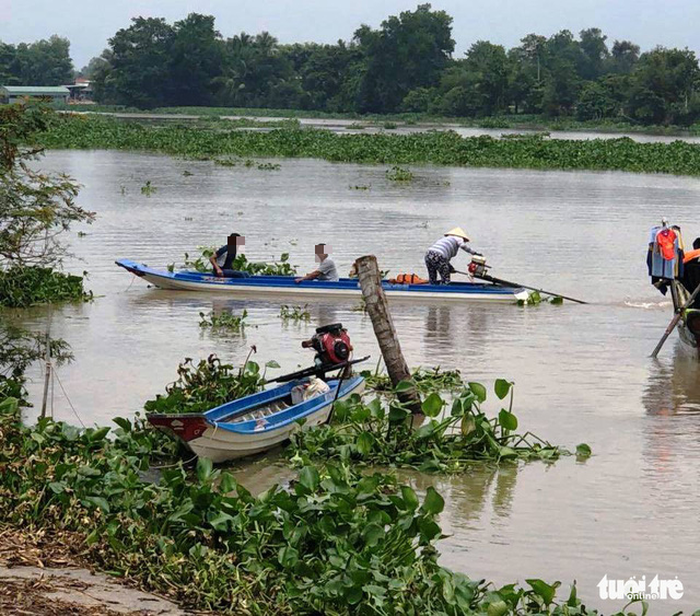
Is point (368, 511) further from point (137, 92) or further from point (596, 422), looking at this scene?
point (137, 92)

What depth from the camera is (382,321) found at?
12234mm

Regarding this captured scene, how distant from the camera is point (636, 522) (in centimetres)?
1009

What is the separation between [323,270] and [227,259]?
5.48 feet


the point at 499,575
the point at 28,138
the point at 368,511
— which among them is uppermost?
the point at 28,138

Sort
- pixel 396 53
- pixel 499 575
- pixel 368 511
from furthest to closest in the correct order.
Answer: pixel 396 53, pixel 499 575, pixel 368 511

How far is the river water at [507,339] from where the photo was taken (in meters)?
9.86

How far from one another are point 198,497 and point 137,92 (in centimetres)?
12173

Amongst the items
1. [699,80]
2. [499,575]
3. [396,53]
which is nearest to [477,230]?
[499,575]

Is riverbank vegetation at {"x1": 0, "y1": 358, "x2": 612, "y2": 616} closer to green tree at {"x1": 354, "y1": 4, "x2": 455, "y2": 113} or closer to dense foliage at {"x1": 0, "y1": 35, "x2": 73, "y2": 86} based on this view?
green tree at {"x1": 354, "y1": 4, "x2": 455, "y2": 113}

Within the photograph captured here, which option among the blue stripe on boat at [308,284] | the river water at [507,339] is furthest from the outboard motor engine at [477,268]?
the river water at [507,339]

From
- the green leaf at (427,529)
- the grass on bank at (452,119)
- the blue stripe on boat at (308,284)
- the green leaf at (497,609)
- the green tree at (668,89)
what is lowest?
the green leaf at (497,609)

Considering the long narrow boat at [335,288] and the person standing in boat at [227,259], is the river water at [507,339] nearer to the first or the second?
the long narrow boat at [335,288]

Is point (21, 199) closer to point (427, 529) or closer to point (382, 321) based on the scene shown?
point (382, 321)

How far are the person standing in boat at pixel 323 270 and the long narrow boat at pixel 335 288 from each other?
0.09 m
